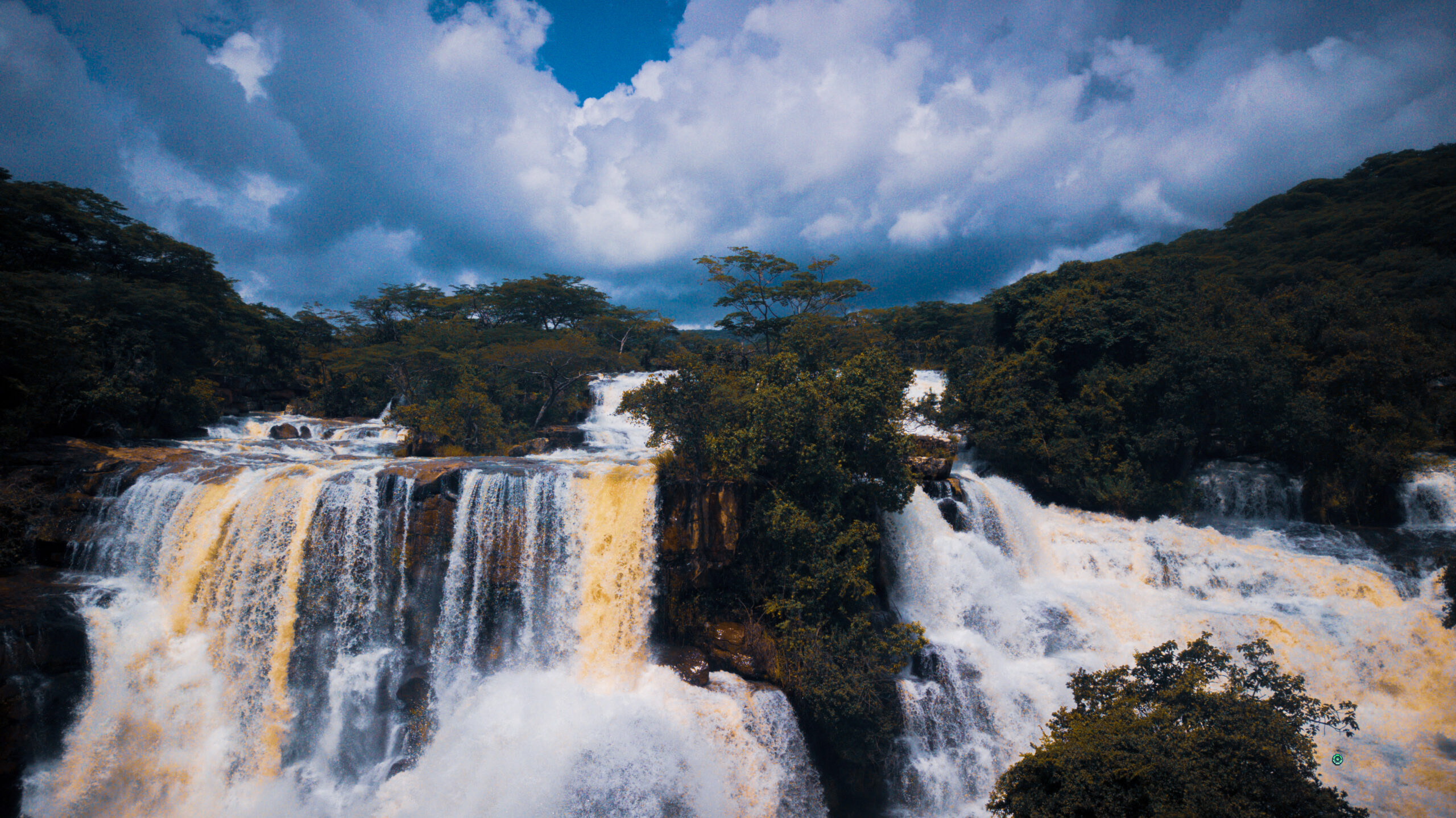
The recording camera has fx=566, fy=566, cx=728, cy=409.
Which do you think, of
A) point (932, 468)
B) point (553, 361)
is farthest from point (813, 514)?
point (553, 361)

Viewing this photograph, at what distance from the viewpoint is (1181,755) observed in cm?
600

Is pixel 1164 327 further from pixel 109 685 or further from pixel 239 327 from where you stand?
pixel 239 327

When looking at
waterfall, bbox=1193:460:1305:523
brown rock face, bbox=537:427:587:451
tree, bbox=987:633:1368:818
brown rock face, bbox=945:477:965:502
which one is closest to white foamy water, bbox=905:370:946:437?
brown rock face, bbox=945:477:965:502

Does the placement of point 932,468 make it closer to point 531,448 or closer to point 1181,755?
point 1181,755

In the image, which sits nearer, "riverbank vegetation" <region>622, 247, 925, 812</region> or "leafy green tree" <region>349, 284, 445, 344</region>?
"riverbank vegetation" <region>622, 247, 925, 812</region>

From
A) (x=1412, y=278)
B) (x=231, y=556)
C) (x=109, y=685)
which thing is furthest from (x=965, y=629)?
(x=1412, y=278)

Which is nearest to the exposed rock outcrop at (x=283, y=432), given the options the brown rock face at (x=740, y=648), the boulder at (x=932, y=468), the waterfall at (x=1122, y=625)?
the brown rock face at (x=740, y=648)

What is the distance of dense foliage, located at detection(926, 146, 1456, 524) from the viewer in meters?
Result: 15.1

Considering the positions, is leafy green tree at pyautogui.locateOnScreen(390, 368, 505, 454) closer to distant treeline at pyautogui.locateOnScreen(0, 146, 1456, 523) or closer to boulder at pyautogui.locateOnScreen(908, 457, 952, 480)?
distant treeline at pyautogui.locateOnScreen(0, 146, 1456, 523)

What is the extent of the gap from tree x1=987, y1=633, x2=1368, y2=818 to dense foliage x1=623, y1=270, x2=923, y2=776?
11.0 feet

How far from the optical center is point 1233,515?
1625 cm

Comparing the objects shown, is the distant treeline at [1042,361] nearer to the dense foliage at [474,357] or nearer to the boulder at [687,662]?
the dense foliage at [474,357]

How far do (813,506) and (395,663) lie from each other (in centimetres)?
865

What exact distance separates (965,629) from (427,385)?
901 inches
